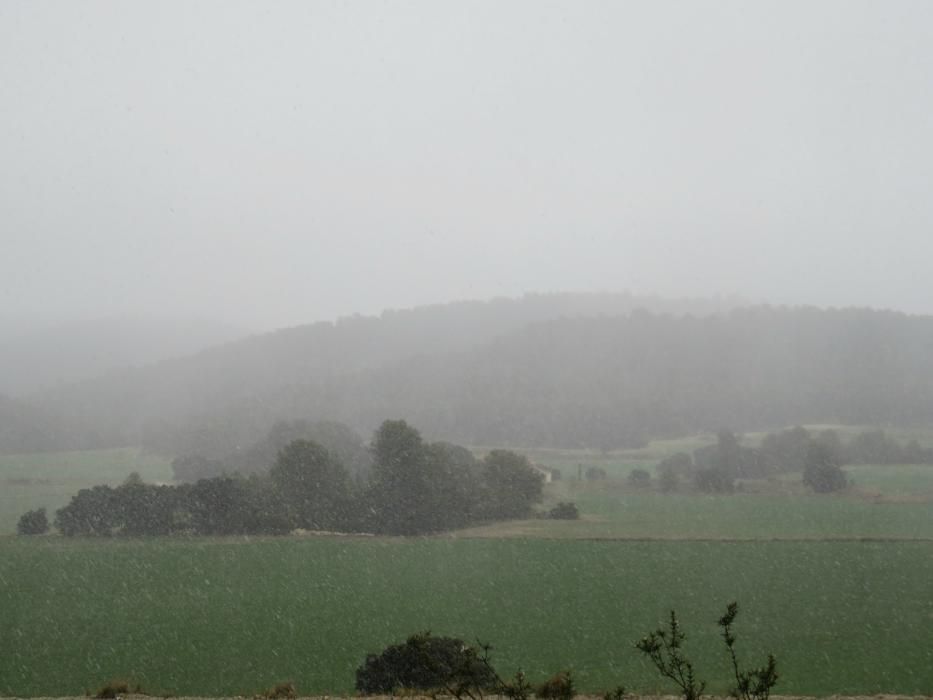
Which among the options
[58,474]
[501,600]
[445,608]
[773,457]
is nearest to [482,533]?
[501,600]

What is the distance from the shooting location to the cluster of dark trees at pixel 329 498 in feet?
101

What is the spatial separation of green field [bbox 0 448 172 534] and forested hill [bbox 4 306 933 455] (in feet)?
12.3

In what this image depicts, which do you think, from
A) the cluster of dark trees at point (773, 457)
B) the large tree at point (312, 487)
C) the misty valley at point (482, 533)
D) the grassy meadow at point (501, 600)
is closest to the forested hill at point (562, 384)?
the misty valley at point (482, 533)

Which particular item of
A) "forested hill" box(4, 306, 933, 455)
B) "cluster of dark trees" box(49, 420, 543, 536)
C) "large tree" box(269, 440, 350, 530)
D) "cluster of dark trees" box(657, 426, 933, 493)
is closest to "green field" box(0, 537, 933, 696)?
"cluster of dark trees" box(49, 420, 543, 536)

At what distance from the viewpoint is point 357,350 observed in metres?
110

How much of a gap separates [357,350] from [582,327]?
3294 cm

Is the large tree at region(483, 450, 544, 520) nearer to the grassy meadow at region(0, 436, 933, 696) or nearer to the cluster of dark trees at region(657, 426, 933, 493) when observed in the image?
the grassy meadow at region(0, 436, 933, 696)

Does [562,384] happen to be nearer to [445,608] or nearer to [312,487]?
[312,487]

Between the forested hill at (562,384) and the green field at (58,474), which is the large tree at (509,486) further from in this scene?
the forested hill at (562,384)

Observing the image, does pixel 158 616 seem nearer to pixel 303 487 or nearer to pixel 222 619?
pixel 222 619

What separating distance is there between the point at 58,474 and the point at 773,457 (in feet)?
156

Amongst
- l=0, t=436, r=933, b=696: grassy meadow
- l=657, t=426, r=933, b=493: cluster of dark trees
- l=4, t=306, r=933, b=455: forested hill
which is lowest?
l=0, t=436, r=933, b=696: grassy meadow

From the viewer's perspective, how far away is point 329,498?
34562mm

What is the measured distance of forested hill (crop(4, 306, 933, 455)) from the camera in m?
69.7
